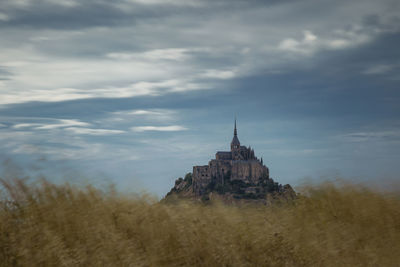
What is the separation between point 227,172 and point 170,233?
118129mm

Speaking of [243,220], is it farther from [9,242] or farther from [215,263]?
[9,242]

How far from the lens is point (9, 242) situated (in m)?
5.86

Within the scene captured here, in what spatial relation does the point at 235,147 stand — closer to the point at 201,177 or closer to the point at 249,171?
the point at 249,171

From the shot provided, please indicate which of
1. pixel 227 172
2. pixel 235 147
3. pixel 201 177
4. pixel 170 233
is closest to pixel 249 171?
pixel 227 172

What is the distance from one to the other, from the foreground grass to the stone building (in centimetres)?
11341

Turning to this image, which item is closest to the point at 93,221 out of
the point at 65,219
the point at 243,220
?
the point at 65,219

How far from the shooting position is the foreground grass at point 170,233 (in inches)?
226

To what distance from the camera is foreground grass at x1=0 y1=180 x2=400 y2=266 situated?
5730 millimetres

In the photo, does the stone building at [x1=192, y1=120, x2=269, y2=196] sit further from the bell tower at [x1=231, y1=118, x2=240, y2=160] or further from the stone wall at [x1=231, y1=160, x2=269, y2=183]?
the bell tower at [x1=231, y1=118, x2=240, y2=160]

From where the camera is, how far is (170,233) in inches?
250

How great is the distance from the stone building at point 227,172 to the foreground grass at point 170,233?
11341 cm

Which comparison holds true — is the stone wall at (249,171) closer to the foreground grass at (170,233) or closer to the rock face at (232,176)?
the rock face at (232,176)

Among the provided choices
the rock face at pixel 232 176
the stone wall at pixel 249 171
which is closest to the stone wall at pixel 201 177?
the rock face at pixel 232 176

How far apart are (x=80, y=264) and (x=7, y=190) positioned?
6.25 feet
